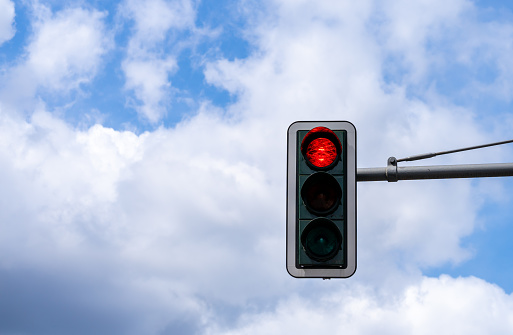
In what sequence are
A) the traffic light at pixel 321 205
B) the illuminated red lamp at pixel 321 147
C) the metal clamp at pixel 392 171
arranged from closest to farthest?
1. the traffic light at pixel 321 205
2. the illuminated red lamp at pixel 321 147
3. the metal clamp at pixel 392 171

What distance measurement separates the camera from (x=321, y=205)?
4.66 metres

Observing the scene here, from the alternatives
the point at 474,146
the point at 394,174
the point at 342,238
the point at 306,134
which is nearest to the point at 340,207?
the point at 342,238

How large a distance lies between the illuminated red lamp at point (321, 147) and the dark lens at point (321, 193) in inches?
3.5

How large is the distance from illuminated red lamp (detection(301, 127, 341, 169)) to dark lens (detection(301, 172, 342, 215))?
0.09 m

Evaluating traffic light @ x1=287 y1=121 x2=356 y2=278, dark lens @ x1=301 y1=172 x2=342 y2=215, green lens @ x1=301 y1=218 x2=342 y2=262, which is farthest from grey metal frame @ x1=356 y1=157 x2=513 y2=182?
green lens @ x1=301 y1=218 x2=342 y2=262

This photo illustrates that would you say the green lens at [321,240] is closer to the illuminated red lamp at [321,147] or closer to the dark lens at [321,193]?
the dark lens at [321,193]

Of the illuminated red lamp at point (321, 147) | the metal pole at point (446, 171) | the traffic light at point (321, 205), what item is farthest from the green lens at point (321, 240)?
the metal pole at point (446, 171)

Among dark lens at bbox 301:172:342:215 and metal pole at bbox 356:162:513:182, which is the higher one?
metal pole at bbox 356:162:513:182

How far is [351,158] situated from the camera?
4828mm

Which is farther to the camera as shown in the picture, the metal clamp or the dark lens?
the metal clamp

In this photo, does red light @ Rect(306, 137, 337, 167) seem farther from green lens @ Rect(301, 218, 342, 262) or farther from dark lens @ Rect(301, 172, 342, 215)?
green lens @ Rect(301, 218, 342, 262)

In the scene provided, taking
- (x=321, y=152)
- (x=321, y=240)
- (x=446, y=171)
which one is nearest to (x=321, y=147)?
(x=321, y=152)

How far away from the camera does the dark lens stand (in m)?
4.64

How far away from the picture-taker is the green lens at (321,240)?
15.0 ft
